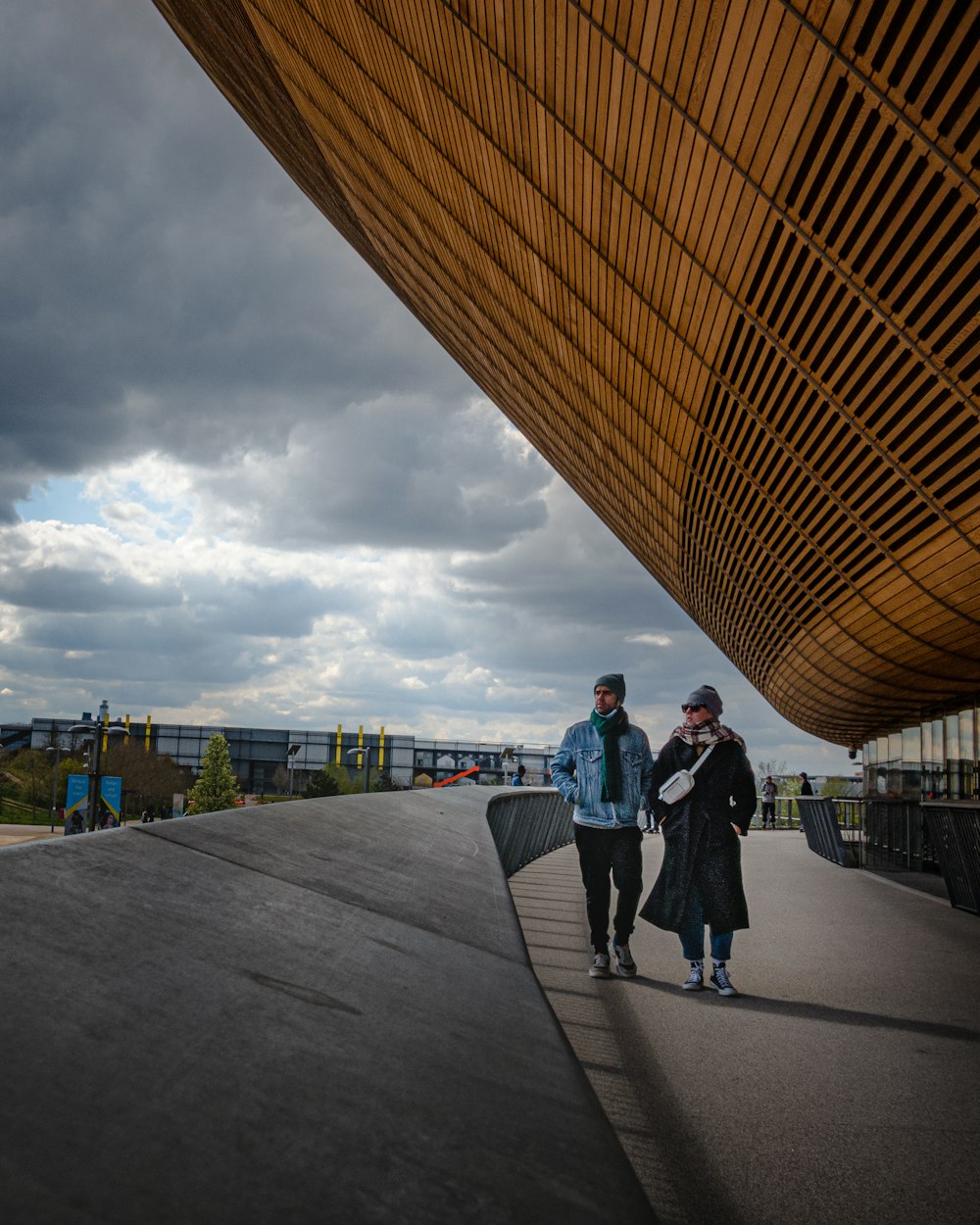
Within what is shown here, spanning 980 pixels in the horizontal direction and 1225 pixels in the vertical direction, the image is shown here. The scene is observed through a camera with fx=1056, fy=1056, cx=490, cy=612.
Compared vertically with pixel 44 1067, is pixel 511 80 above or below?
above

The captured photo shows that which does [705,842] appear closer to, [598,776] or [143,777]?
[598,776]

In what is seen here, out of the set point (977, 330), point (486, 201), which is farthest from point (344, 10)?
point (977, 330)

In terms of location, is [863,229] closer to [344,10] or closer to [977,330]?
[977,330]

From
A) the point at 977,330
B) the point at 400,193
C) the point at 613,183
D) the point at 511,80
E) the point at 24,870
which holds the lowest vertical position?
the point at 24,870

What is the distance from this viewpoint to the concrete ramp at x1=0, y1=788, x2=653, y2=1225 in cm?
93

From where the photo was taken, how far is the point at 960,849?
10352 mm

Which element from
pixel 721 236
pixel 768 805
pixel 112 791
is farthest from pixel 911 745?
pixel 112 791

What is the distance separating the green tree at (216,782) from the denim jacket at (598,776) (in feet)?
203

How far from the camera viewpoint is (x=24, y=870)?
1.51 m

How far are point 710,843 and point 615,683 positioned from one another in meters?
1.11

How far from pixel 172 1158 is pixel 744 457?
1537 cm

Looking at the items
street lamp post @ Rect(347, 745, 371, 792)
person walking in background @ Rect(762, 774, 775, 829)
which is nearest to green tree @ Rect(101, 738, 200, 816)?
street lamp post @ Rect(347, 745, 371, 792)

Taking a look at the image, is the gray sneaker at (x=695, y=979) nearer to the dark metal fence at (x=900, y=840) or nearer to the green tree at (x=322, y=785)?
the dark metal fence at (x=900, y=840)

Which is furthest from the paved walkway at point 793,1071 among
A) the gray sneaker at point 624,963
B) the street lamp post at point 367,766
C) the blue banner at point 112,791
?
the blue banner at point 112,791
